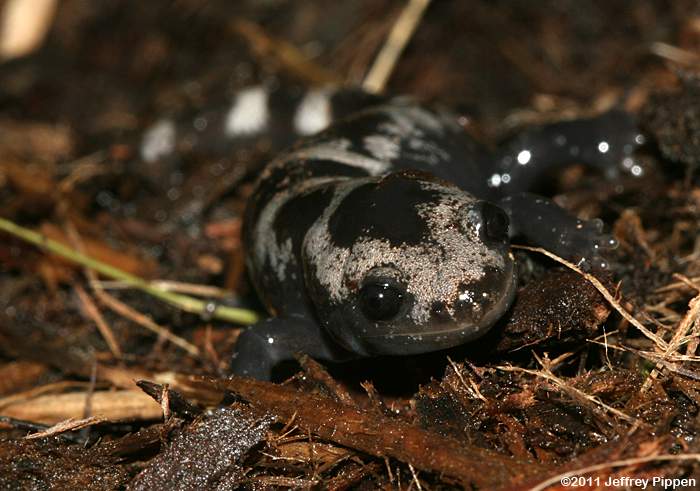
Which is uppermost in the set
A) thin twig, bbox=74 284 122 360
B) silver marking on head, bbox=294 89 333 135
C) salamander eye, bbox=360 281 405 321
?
silver marking on head, bbox=294 89 333 135

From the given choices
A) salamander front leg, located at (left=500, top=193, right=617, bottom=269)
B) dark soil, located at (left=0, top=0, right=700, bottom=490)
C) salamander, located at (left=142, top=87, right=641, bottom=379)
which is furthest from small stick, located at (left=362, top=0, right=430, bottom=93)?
salamander front leg, located at (left=500, top=193, right=617, bottom=269)

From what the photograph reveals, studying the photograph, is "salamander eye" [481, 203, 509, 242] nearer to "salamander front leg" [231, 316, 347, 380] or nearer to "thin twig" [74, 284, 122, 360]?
"salamander front leg" [231, 316, 347, 380]

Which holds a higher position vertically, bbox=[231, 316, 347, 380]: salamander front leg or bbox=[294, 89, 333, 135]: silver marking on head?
bbox=[294, 89, 333, 135]: silver marking on head

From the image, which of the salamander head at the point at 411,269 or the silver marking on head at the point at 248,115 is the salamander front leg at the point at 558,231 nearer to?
the salamander head at the point at 411,269

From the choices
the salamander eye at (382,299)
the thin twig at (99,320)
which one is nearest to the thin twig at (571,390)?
the salamander eye at (382,299)

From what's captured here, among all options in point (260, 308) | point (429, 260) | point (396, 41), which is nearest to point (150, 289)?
point (260, 308)

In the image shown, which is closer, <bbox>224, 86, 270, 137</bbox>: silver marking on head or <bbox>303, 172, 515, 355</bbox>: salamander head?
<bbox>303, 172, 515, 355</bbox>: salamander head

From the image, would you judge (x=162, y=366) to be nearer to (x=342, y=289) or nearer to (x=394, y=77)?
(x=342, y=289)

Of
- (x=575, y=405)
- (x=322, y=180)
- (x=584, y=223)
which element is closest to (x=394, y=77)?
(x=322, y=180)
